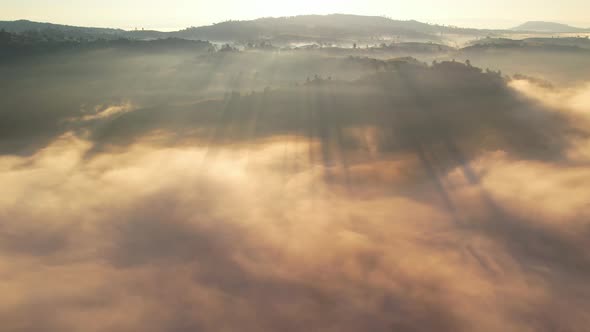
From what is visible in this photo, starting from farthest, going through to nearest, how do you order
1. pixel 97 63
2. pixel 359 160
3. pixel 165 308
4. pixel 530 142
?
pixel 97 63 < pixel 530 142 < pixel 359 160 < pixel 165 308

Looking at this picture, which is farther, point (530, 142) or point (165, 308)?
point (530, 142)

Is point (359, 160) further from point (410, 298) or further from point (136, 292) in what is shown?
point (136, 292)

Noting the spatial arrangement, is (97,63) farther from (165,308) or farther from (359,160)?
(165,308)

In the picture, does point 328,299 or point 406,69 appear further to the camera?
point 406,69

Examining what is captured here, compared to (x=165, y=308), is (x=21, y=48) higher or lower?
higher

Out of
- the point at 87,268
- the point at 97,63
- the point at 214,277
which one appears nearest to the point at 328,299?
the point at 214,277

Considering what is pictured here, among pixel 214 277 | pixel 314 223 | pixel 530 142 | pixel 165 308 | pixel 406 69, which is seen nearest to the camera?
pixel 165 308

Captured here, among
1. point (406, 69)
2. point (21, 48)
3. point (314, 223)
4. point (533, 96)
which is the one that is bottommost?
point (314, 223)

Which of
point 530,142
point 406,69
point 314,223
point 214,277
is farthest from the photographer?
point 406,69

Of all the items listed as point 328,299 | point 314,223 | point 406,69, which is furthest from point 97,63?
point 328,299
